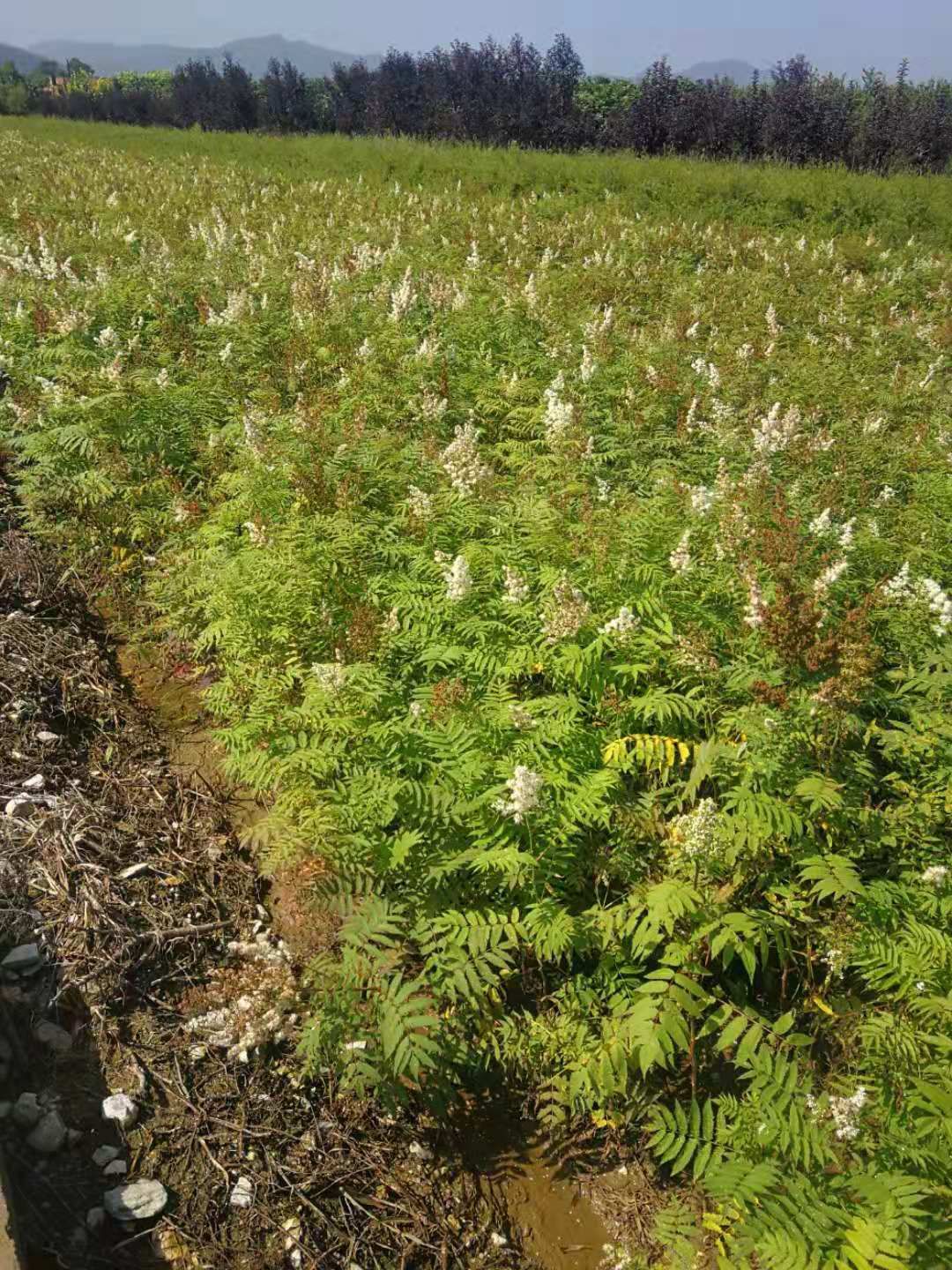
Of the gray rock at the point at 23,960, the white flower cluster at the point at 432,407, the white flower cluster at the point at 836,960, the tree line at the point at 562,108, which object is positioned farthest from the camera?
the tree line at the point at 562,108

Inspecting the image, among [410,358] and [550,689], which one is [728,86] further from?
[550,689]

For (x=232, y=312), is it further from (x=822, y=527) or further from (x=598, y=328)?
(x=822, y=527)

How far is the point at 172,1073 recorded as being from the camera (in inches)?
128

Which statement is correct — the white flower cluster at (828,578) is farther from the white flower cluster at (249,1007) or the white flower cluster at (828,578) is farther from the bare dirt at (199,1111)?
the white flower cluster at (249,1007)

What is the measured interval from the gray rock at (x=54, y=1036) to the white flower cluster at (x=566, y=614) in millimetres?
2700

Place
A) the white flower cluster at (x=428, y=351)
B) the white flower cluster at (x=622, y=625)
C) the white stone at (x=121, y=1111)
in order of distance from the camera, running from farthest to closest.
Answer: the white flower cluster at (x=428, y=351), the white flower cluster at (x=622, y=625), the white stone at (x=121, y=1111)

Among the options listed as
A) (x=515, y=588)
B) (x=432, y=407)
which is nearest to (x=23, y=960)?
(x=515, y=588)

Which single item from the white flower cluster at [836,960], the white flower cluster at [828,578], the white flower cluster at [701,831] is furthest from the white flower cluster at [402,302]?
the white flower cluster at [836,960]

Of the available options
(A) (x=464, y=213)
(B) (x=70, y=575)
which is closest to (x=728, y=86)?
(A) (x=464, y=213)

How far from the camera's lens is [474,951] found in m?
3.03

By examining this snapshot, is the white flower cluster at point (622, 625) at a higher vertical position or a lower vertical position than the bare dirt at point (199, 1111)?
higher

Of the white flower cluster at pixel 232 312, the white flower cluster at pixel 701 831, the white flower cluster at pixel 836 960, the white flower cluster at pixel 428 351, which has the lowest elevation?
the white flower cluster at pixel 836 960

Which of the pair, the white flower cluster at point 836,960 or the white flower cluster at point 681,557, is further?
the white flower cluster at point 681,557

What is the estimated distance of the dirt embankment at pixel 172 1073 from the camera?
2850 mm
